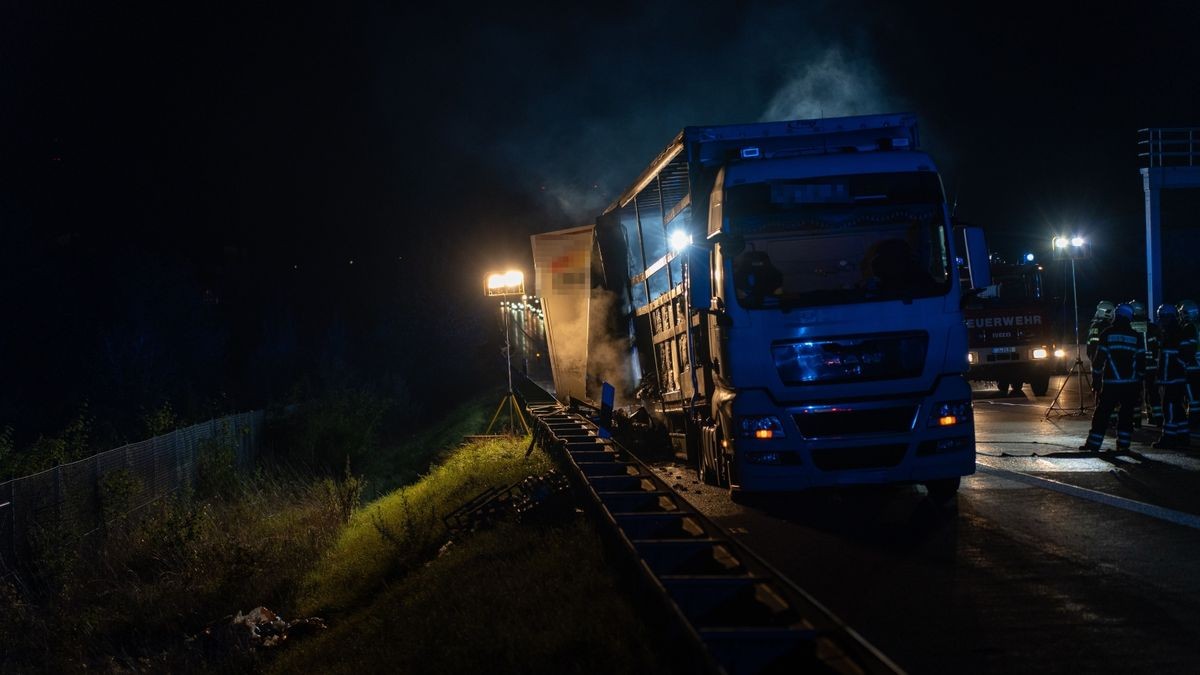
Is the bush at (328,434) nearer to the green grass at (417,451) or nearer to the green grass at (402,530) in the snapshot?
the green grass at (417,451)

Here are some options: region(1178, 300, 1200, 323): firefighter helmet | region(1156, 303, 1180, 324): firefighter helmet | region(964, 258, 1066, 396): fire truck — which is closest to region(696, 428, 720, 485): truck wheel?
region(1156, 303, 1180, 324): firefighter helmet

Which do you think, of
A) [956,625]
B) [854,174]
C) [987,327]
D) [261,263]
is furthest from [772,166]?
[261,263]

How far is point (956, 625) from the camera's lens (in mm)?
6195

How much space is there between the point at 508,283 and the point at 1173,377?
12.6 meters

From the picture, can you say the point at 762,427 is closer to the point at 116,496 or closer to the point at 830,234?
the point at 830,234

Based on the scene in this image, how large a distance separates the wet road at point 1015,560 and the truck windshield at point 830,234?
2198 millimetres

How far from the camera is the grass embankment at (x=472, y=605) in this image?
5.88m

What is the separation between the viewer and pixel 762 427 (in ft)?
32.3

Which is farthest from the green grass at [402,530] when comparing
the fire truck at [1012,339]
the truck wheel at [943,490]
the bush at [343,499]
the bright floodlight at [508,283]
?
the fire truck at [1012,339]

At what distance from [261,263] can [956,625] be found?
57.8 metres

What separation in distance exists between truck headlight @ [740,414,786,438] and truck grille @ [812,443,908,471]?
37 cm

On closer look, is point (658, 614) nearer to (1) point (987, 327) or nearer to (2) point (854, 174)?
(2) point (854, 174)

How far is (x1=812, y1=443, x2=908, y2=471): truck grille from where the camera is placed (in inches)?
382

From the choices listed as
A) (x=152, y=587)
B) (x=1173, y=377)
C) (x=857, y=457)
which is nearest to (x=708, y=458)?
(x=857, y=457)
